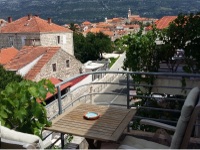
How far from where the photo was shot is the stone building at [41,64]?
24562 mm

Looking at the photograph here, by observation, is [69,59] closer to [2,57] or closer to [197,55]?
[2,57]

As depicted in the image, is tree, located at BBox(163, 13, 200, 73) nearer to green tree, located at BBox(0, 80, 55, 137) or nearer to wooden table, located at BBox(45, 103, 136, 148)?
wooden table, located at BBox(45, 103, 136, 148)

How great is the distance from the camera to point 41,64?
25.0 metres

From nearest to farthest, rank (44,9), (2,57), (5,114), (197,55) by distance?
(5,114)
(197,55)
(2,57)
(44,9)

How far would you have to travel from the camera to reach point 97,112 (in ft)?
11.2

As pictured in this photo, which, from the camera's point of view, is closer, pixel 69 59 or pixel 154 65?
pixel 154 65

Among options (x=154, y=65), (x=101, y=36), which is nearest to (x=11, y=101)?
(x=154, y=65)

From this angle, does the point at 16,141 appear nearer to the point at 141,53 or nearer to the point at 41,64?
the point at 141,53

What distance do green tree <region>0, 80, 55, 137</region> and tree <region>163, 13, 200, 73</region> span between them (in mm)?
3395

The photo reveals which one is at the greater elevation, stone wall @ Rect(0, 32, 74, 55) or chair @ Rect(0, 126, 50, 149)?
chair @ Rect(0, 126, 50, 149)

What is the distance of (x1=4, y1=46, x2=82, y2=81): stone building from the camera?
80.6ft

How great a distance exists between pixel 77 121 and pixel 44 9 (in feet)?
665

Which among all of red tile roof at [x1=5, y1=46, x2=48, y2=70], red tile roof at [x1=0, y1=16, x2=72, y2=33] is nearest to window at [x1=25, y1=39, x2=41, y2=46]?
red tile roof at [x1=0, y1=16, x2=72, y2=33]

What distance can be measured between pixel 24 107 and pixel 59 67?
24.0 meters
